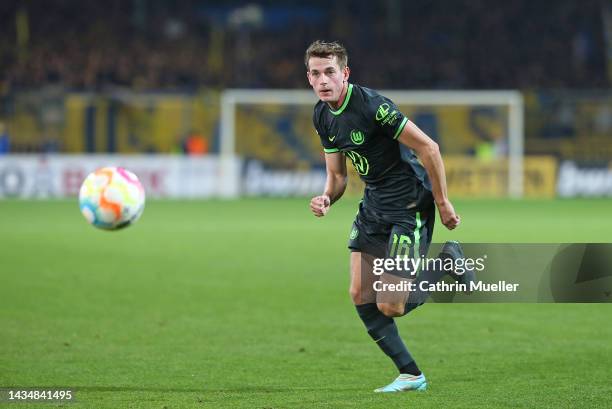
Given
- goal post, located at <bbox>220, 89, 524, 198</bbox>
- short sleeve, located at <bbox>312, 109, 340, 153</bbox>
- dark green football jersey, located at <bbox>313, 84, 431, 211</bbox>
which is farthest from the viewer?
goal post, located at <bbox>220, 89, 524, 198</bbox>

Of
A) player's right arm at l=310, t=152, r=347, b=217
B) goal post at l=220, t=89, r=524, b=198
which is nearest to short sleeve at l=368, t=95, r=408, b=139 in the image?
player's right arm at l=310, t=152, r=347, b=217

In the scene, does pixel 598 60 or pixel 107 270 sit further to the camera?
pixel 598 60

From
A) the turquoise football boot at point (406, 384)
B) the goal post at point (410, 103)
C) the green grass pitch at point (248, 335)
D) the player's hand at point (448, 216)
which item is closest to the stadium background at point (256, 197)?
the green grass pitch at point (248, 335)

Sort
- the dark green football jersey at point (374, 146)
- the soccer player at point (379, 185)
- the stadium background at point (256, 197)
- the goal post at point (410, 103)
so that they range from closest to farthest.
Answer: the soccer player at point (379, 185)
the dark green football jersey at point (374, 146)
the stadium background at point (256, 197)
the goal post at point (410, 103)

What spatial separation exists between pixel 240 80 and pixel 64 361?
3112 cm

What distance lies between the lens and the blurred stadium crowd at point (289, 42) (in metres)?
37.8

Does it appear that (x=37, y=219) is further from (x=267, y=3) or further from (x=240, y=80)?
(x=267, y=3)

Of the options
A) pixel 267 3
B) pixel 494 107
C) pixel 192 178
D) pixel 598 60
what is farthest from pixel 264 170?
pixel 598 60

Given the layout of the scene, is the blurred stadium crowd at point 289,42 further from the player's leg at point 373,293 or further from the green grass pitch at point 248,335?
the player's leg at point 373,293

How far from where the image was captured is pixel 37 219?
22.4 meters

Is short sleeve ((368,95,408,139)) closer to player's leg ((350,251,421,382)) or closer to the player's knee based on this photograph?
player's leg ((350,251,421,382))

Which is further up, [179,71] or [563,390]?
[179,71]

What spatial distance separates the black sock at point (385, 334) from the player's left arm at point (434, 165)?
30.2 inches

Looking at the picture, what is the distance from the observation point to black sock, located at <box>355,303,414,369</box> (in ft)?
22.5
